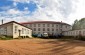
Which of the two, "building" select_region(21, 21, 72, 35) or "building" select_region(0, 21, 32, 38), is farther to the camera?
"building" select_region(21, 21, 72, 35)

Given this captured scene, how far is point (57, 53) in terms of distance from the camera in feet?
51.5

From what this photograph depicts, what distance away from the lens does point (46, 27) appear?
7638 centimetres

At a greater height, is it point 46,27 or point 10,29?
point 46,27

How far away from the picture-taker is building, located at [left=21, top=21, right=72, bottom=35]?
7581cm

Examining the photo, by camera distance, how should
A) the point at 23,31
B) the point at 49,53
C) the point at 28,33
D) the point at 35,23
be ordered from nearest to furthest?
1. the point at 49,53
2. the point at 23,31
3. the point at 28,33
4. the point at 35,23

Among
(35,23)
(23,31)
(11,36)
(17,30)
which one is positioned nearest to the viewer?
(11,36)

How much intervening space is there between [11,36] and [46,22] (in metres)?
41.1

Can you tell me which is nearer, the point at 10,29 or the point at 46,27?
the point at 10,29

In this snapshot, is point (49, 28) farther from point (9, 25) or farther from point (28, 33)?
point (9, 25)

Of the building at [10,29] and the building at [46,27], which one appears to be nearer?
the building at [10,29]

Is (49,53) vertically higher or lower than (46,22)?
lower

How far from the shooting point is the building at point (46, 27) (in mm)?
75812

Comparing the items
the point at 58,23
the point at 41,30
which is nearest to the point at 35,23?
the point at 41,30

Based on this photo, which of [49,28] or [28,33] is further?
[49,28]
